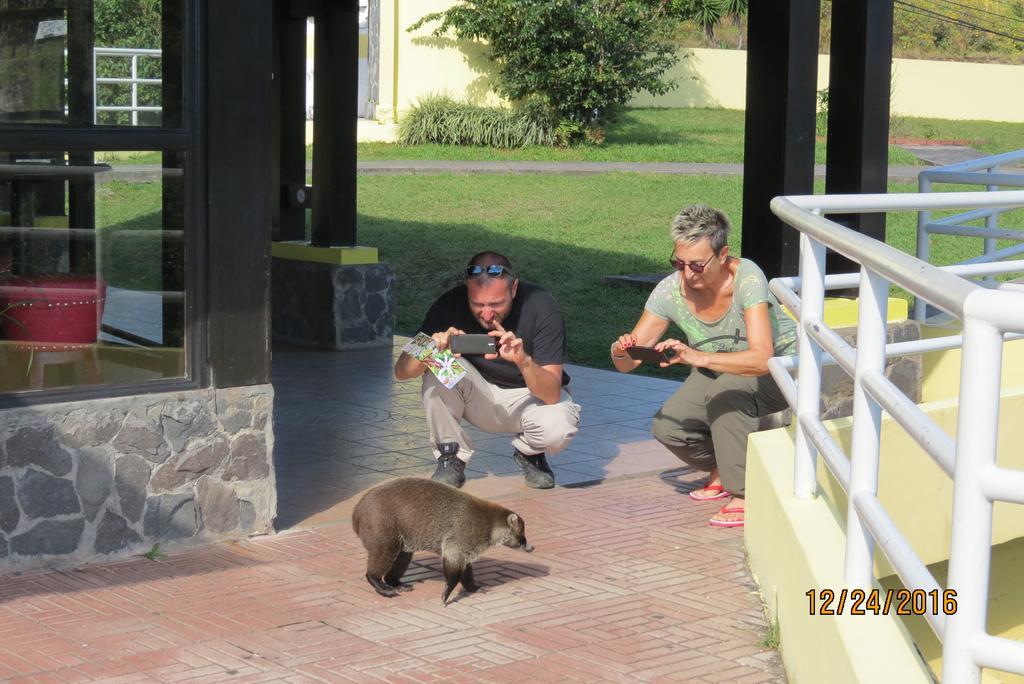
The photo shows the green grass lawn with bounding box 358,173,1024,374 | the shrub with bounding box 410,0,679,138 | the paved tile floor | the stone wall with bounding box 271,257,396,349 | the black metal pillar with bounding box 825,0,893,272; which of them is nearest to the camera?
the paved tile floor

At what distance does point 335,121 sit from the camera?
11492 mm

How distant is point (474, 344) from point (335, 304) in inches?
211

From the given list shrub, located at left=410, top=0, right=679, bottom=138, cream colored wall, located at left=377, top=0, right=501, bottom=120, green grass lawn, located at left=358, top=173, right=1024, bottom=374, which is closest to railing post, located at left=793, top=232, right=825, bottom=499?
green grass lawn, located at left=358, top=173, right=1024, bottom=374

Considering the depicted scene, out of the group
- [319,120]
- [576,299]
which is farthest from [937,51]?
[319,120]

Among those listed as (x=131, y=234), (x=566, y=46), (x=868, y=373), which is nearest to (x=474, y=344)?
(x=131, y=234)

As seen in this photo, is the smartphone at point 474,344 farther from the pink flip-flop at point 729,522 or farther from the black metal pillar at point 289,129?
the black metal pillar at point 289,129

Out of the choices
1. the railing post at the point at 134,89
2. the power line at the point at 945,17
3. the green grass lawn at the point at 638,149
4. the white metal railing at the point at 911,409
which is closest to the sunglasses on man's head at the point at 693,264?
the white metal railing at the point at 911,409

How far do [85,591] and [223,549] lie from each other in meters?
0.71

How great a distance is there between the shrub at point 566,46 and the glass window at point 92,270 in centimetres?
2451

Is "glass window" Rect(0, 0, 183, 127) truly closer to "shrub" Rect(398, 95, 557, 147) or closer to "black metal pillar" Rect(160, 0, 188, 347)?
A: "black metal pillar" Rect(160, 0, 188, 347)

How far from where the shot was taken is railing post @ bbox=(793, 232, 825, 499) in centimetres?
471

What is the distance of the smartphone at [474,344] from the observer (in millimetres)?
6125

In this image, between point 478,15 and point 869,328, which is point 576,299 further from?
point 478,15

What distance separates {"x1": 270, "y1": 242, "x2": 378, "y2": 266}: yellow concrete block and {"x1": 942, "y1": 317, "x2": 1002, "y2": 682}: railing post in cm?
918
